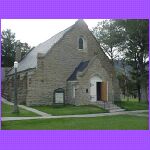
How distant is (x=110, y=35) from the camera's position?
132 ft

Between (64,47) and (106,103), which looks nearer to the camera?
(106,103)

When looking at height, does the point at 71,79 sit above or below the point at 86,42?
below

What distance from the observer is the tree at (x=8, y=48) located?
4819cm

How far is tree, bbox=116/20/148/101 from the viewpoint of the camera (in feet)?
117

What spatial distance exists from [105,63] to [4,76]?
1945 cm

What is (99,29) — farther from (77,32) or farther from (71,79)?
(71,79)

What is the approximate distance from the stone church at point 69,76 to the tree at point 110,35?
4.76m

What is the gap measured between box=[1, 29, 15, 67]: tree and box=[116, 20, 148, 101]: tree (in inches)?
747

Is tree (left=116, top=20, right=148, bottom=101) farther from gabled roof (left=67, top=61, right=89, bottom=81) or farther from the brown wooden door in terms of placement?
the brown wooden door

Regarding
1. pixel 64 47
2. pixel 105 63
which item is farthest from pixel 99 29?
pixel 64 47

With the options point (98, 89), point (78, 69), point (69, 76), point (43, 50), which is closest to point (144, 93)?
point (98, 89)

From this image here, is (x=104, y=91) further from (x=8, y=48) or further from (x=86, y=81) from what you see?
(x=8, y=48)

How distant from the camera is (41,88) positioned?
32.6 m

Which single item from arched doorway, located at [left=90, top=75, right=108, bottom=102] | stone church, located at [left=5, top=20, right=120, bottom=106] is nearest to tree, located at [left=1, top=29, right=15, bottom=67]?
stone church, located at [left=5, top=20, right=120, bottom=106]
